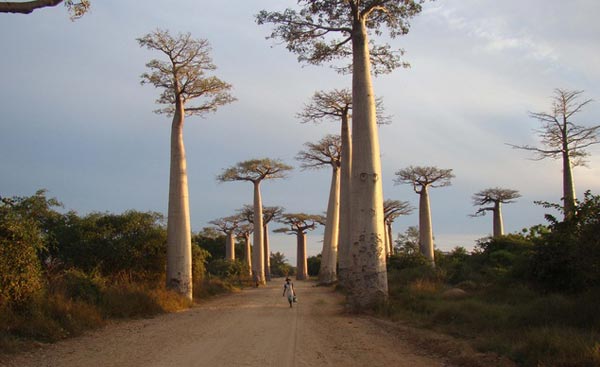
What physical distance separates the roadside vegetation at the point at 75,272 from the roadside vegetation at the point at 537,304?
21.4 feet

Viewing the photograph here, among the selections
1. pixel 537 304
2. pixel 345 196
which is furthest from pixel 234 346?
pixel 345 196

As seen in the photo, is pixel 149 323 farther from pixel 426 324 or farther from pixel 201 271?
pixel 201 271

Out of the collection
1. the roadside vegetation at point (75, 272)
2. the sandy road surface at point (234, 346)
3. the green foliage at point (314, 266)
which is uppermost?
the roadside vegetation at point (75, 272)

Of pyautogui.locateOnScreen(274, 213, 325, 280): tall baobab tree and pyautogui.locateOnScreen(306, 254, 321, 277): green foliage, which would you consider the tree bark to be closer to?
pyautogui.locateOnScreen(274, 213, 325, 280): tall baobab tree

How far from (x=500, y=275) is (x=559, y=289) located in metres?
2.94

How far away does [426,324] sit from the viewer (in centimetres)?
970

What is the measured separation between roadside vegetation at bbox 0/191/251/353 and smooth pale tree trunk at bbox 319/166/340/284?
10.5 meters

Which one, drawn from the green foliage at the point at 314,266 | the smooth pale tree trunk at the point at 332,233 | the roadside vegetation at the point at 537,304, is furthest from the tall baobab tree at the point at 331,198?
the green foliage at the point at 314,266

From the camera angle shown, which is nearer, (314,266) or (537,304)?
(537,304)

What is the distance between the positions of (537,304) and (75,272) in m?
10.1

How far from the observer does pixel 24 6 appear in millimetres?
6109

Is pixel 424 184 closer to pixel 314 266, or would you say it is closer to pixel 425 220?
pixel 425 220

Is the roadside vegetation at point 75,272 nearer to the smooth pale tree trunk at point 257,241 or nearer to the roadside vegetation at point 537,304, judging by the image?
the roadside vegetation at point 537,304

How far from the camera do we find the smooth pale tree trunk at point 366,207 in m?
13.0
